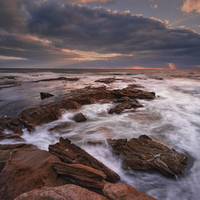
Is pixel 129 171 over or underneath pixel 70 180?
underneath

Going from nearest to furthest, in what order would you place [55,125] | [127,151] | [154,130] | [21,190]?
[21,190], [127,151], [154,130], [55,125]

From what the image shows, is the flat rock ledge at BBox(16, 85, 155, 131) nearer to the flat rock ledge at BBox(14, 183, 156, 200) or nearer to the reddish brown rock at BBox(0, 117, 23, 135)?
the reddish brown rock at BBox(0, 117, 23, 135)

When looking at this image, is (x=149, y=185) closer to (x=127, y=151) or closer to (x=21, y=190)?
(x=127, y=151)

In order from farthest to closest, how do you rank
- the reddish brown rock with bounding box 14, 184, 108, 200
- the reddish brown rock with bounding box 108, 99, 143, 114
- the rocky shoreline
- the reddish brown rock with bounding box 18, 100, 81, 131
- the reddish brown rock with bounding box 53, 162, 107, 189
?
the reddish brown rock with bounding box 108, 99, 143, 114 → the reddish brown rock with bounding box 18, 100, 81, 131 → the reddish brown rock with bounding box 53, 162, 107, 189 → the rocky shoreline → the reddish brown rock with bounding box 14, 184, 108, 200

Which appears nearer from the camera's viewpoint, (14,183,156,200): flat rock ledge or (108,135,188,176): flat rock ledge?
(14,183,156,200): flat rock ledge

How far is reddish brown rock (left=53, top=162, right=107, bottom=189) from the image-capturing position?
2.32 meters

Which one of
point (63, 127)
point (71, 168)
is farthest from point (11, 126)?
point (71, 168)

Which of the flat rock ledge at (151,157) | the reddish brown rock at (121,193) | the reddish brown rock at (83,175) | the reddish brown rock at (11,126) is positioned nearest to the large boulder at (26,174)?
the reddish brown rock at (83,175)

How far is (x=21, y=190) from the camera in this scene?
217 cm


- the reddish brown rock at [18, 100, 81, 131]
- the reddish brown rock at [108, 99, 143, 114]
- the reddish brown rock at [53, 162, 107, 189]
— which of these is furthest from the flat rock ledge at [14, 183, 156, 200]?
the reddish brown rock at [108, 99, 143, 114]

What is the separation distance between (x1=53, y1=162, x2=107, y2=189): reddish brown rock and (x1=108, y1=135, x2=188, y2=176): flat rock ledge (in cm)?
117

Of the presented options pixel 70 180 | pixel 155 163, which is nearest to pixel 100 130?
pixel 155 163

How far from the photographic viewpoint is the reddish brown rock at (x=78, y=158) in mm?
2859

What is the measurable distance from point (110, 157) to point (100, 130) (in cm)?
187
